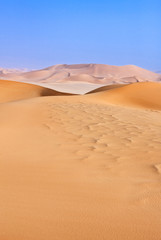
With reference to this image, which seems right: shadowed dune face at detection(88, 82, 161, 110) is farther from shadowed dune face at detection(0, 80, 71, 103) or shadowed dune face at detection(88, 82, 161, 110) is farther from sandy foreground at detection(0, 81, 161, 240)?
sandy foreground at detection(0, 81, 161, 240)

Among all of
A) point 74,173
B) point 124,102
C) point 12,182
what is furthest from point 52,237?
point 124,102

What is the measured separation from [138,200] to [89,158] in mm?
1233

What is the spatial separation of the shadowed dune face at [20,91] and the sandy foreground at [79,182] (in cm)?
1024

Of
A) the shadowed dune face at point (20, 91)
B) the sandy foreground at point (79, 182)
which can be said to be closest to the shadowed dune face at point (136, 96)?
the shadowed dune face at point (20, 91)

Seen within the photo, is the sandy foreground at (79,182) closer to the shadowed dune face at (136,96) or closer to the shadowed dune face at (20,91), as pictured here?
the shadowed dune face at (136,96)

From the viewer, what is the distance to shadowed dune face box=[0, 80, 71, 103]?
50.8 feet

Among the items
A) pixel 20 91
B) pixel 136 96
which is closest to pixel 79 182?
pixel 136 96

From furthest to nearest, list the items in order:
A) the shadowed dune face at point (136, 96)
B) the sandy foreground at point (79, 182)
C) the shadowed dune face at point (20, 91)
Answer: the shadowed dune face at point (20, 91), the shadowed dune face at point (136, 96), the sandy foreground at point (79, 182)

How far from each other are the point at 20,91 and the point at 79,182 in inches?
568

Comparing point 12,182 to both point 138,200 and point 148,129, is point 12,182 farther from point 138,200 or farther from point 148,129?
point 148,129

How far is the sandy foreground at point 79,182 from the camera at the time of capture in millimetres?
1718

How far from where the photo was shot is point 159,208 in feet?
6.55

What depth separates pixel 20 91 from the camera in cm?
1630

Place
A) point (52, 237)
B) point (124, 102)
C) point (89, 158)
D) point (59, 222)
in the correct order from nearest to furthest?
point (52, 237) → point (59, 222) → point (89, 158) → point (124, 102)
